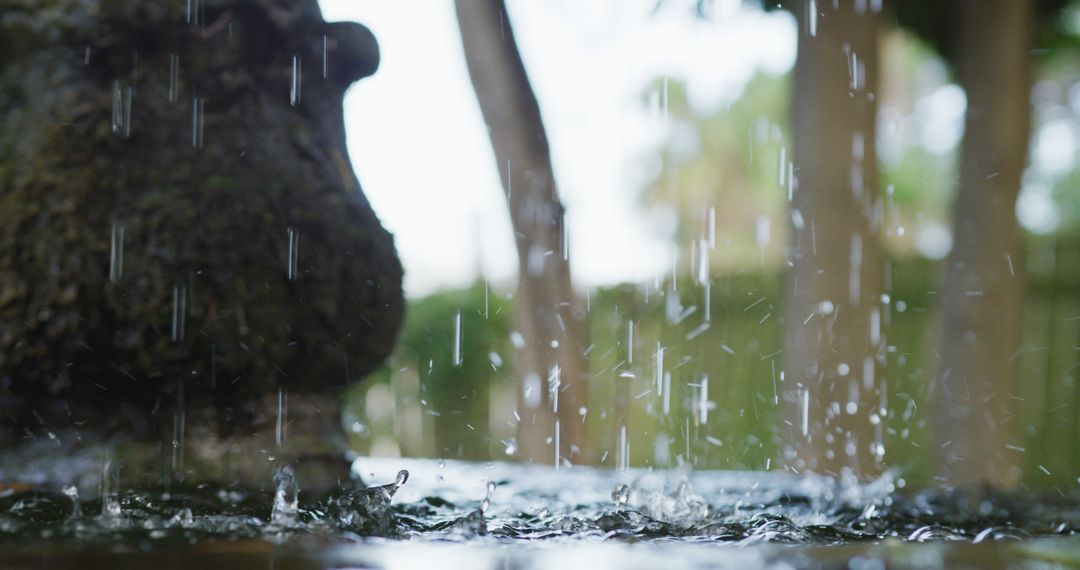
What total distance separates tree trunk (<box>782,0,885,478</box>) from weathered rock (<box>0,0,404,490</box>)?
2.86m

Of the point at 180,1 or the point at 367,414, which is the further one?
the point at 367,414

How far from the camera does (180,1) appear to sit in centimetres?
201

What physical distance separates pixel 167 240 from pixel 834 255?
342 cm

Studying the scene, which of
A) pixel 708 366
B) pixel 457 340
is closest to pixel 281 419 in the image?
pixel 708 366

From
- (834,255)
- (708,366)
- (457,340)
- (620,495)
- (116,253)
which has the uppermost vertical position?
(834,255)

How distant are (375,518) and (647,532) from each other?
49 cm

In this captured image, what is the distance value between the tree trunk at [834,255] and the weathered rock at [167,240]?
2863 mm

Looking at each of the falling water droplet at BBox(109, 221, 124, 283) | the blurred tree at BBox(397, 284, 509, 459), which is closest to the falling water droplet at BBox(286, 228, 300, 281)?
the falling water droplet at BBox(109, 221, 124, 283)

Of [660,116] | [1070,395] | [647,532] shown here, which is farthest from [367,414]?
[660,116]

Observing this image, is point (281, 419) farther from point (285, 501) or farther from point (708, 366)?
point (708, 366)

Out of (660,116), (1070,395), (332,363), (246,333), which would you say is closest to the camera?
(246,333)

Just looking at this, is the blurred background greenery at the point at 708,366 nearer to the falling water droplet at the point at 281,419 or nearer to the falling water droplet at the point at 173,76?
the falling water droplet at the point at 281,419

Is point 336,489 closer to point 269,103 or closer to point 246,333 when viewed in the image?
point 246,333

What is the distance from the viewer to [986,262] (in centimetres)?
509
